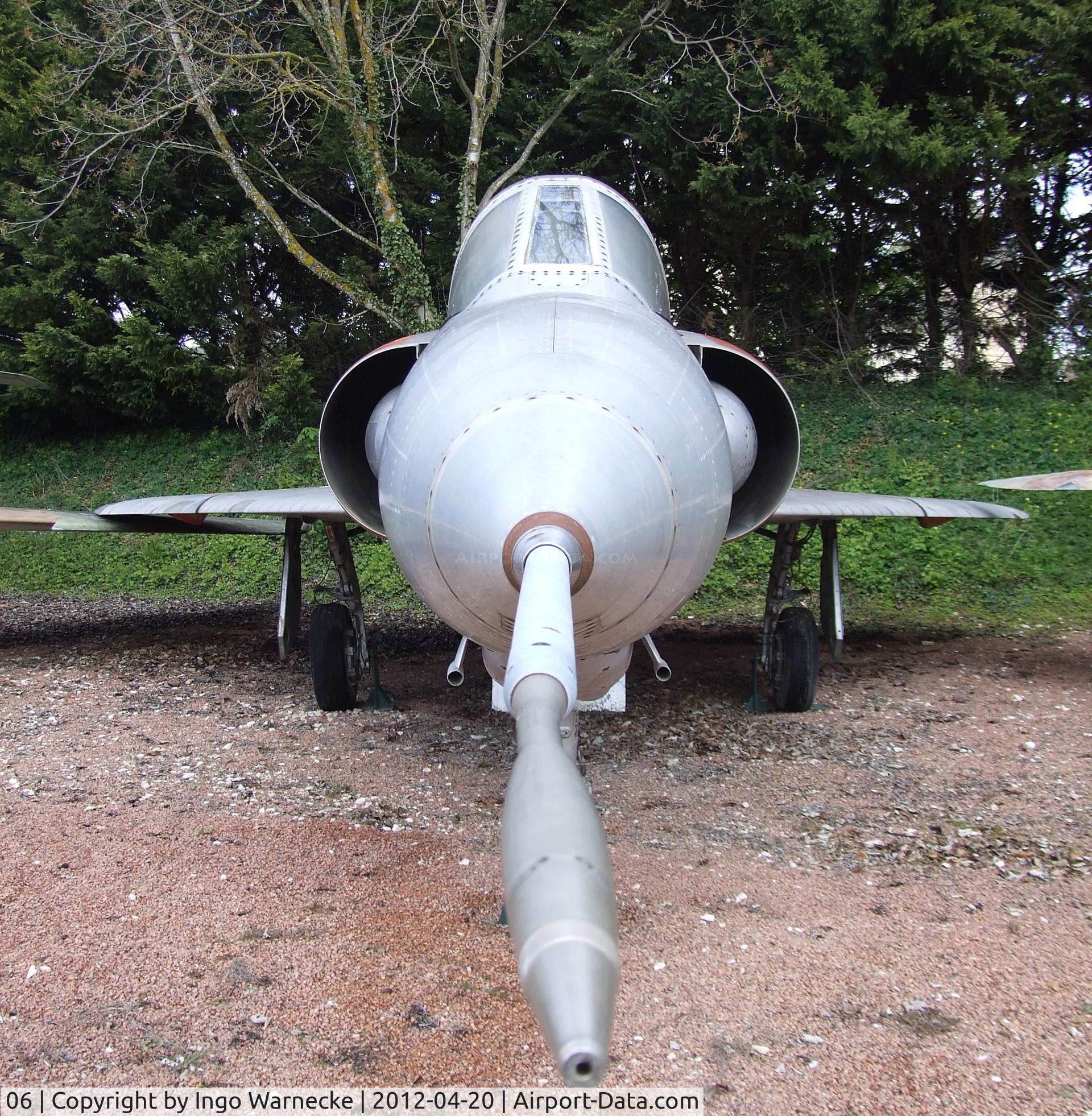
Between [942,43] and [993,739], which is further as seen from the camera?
[942,43]

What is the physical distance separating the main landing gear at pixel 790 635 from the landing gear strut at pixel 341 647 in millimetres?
2643

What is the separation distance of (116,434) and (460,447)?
48.1ft

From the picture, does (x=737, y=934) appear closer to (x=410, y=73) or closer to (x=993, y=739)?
(x=993, y=739)

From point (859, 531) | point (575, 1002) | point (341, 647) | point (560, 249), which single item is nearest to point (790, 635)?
point (341, 647)

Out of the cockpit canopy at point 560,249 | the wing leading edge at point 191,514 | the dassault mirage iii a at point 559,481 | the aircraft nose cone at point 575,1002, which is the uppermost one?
the cockpit canopy at point 560,249

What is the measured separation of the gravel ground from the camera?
2234 millimetres

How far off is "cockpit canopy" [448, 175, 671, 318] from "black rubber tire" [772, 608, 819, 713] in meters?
2.52

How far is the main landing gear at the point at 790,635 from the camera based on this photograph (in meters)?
5.86

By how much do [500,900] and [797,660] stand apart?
3.33 m

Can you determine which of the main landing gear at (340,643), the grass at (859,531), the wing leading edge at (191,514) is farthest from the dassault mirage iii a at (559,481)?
the grass at (859,531)

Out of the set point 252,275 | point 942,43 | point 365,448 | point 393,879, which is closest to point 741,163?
point 942,43

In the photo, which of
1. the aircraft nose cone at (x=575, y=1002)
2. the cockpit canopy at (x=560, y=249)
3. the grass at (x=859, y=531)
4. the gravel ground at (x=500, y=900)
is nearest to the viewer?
the aircraft nose cone at (x=575, y=1002)

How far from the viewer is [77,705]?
6.04 meters

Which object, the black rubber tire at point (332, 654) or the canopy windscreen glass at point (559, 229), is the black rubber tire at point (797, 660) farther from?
the canopy windscreen glass at point (559, 229)
